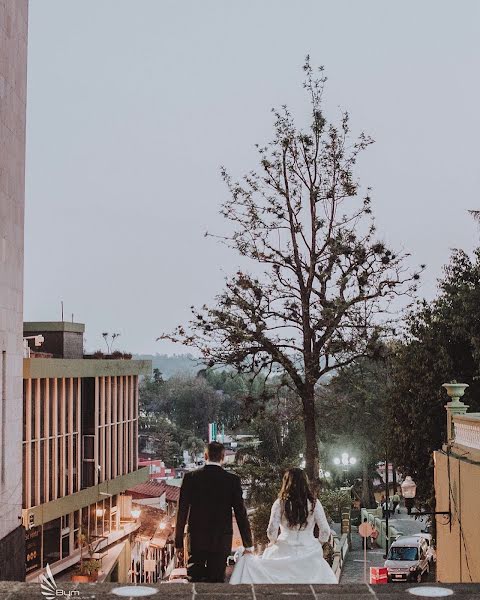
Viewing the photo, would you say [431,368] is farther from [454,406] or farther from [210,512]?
[210,512]

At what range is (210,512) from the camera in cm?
659

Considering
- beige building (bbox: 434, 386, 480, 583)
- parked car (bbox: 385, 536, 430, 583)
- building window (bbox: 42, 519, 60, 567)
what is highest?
beige building (bbox: 434, 386, 480, 583)

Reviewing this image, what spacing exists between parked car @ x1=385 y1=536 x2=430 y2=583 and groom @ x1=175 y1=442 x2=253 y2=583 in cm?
2039

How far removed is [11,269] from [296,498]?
13.5ft

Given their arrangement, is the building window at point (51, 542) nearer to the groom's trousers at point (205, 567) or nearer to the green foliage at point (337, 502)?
the green foliage at point (337, 502)

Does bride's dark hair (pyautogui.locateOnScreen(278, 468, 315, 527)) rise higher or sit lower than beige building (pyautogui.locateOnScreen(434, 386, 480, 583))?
higher

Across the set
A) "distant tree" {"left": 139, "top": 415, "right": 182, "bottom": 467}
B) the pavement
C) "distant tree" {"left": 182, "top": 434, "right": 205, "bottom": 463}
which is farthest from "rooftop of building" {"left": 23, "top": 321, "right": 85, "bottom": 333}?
"distant tree" {"left": 182, "top": 434, "right": 205, "bottom": 463}

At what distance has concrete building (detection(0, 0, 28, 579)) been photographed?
895cm

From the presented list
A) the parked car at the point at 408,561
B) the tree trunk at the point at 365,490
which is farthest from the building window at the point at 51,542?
the tree trunk at the point at 365,490

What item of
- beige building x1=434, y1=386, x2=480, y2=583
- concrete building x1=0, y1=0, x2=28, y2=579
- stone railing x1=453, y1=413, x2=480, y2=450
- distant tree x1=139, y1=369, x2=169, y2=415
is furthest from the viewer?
distant tree x1=139, y1=369, x2=169, y2=415

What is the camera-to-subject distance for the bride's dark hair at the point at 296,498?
6762 mm

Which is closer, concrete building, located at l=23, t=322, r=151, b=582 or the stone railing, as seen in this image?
the stone railing

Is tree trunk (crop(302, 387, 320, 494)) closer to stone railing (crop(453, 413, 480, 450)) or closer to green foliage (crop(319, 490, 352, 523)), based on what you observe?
stone railing (crop(453, 413, 480, 450))

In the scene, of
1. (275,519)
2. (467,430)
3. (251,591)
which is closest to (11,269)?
(275,519)
